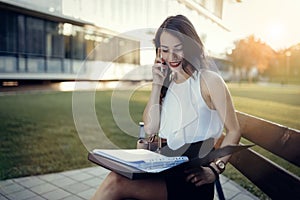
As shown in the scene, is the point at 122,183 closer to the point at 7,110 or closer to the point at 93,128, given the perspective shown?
the point at 93,128

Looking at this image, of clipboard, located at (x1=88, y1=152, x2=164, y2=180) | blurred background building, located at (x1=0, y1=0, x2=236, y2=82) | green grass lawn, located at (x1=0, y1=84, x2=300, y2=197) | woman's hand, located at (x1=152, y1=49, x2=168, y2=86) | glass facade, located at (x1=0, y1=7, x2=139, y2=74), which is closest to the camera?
clipboard, located at (x1=88, y1=152, x2=164, y2=180)

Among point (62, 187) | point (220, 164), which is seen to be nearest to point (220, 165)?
point (220, 164)

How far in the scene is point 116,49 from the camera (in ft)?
10.4

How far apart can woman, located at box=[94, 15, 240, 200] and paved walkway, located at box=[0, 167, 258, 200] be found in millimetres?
1200

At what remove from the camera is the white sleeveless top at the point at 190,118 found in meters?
1.35

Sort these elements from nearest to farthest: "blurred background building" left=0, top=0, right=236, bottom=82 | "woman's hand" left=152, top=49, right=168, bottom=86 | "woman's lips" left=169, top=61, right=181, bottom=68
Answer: "woman's lips" left=169, top=61, right=181, bottom=68, "woman's hand" left=152, top=49, right=168, bottom=86, "blurred background building" left=0, top=0, right=236, bottom=82

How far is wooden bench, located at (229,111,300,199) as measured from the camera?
1330 millimetres

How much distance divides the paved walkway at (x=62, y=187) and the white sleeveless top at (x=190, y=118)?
48.0 inches

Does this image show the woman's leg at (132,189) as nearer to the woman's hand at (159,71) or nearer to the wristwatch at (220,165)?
the wristwatch at (220,165)

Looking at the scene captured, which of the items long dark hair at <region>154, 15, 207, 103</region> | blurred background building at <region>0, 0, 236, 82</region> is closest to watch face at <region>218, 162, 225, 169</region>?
long dark hair at <region>154, 15, 207, 103</region>

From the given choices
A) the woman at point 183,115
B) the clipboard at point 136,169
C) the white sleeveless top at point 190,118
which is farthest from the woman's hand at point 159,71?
the clipboard at point 136,169

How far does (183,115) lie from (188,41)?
332 mm

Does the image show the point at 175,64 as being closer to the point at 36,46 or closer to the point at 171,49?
the point at 171,49

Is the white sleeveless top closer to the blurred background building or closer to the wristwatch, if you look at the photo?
the wristwatch
